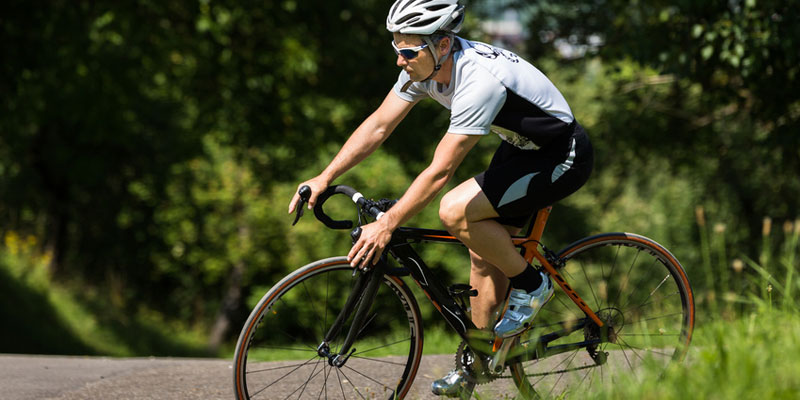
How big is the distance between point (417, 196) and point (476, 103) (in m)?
Answer: 0.41

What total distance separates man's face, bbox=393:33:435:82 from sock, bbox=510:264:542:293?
906 mm

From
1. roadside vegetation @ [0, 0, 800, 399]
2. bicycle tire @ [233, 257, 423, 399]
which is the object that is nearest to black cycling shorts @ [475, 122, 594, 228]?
bicycle tire @ [233, 257, 423, 399]

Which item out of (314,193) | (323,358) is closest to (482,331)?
(323,358)

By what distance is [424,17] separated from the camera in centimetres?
325

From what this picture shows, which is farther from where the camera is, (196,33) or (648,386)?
(196,33)

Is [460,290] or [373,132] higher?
[373,132]

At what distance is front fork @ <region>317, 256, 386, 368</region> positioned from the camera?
11.5ft

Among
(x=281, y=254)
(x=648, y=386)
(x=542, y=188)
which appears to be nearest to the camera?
(x=648, y=386)

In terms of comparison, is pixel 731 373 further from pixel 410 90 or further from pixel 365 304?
pixel 410 90

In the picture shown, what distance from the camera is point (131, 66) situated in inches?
467

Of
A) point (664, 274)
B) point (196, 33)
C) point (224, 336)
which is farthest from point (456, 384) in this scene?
point (224, 336)

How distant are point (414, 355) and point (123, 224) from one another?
20257 mm

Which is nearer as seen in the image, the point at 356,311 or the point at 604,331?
the point at 356,311

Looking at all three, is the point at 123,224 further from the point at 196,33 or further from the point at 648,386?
the point at 648,386
